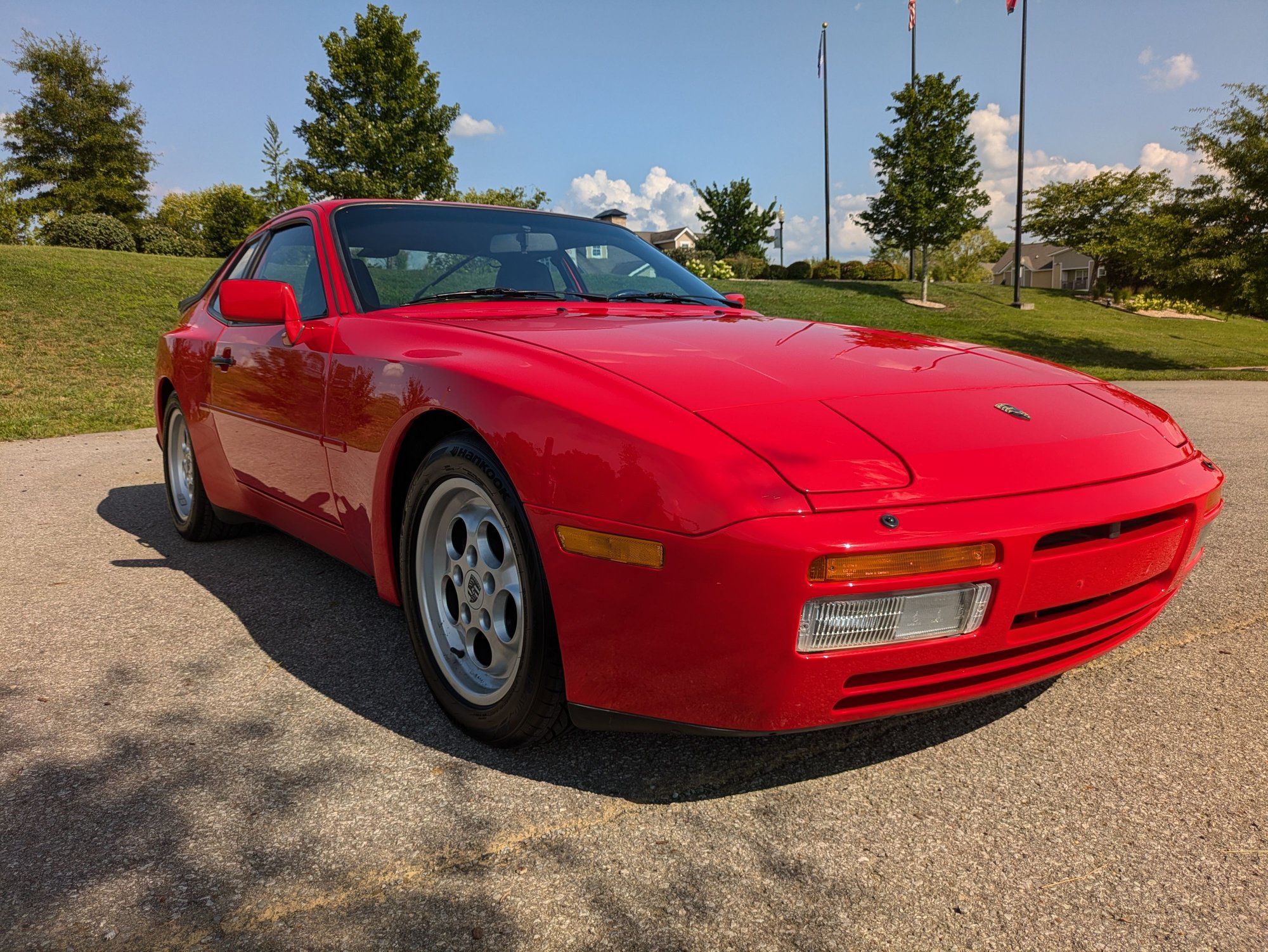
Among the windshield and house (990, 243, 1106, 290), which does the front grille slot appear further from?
house (990, 243, 1106, 290)

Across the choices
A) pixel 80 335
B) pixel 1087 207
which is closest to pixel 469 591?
pixel 80 335

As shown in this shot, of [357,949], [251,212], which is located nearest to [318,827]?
[357,949]

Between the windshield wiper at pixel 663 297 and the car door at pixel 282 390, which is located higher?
the windshield wiper at pixel 663 297

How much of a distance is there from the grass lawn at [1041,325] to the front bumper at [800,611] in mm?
15301

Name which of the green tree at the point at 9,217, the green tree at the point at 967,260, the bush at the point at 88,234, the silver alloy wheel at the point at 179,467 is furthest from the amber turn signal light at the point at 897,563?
→ the green tree at the point at 967,260

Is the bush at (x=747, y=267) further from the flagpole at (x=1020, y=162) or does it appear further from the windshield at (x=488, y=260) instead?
the windshield at (x=488, y=260)

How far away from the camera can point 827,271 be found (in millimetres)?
37719

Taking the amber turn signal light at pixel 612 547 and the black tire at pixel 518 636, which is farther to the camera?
the black tire at pixel 518 636

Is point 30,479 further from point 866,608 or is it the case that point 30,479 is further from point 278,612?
point 866,608

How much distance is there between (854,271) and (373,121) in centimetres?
2168

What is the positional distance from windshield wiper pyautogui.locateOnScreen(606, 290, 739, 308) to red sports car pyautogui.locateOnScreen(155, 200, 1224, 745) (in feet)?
0.95

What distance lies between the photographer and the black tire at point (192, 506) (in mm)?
4074

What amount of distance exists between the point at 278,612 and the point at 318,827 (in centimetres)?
152

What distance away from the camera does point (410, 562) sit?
7.91ft
